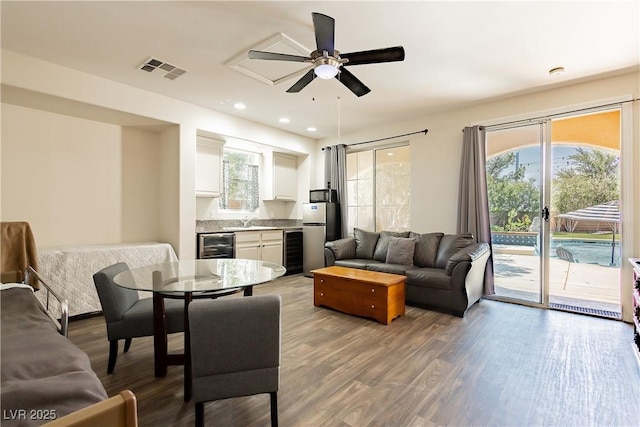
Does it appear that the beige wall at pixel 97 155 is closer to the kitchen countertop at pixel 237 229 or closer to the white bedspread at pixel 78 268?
the kitchen countertop at pixel 237 229

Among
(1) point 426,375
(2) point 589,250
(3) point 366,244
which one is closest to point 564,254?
(2) point 589,250

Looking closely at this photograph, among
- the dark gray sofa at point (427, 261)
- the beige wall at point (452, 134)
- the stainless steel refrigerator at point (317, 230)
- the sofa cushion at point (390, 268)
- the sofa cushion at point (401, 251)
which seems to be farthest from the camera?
the stainless steel refrigerator at point (317, 230)

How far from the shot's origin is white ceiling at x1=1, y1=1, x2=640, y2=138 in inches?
92.4

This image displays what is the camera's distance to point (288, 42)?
2.77 meters

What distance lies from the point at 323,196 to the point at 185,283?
4203mm

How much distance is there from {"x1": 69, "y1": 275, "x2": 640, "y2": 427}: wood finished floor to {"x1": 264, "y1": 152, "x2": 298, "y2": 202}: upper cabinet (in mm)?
3171

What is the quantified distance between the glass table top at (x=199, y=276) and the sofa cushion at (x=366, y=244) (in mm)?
2702

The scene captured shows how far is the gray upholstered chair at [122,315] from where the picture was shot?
2084 mm

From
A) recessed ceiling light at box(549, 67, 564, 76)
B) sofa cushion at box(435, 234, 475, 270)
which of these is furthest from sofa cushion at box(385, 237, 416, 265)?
recessed ceiling light at box(549, 67, 564, 76)

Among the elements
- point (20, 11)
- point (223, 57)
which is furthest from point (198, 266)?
point (20, 11)

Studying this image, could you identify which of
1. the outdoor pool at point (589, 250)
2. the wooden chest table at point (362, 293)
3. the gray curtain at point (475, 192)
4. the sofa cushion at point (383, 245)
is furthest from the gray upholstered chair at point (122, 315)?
the outdoor pool at point (589, 250)

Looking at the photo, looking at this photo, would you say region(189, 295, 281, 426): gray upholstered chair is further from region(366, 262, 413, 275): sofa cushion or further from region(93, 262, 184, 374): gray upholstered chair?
region(366, 262, 413, 275): sofa cushion

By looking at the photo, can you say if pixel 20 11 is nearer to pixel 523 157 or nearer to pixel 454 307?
pixel 454 307

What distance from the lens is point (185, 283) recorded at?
193 cm
